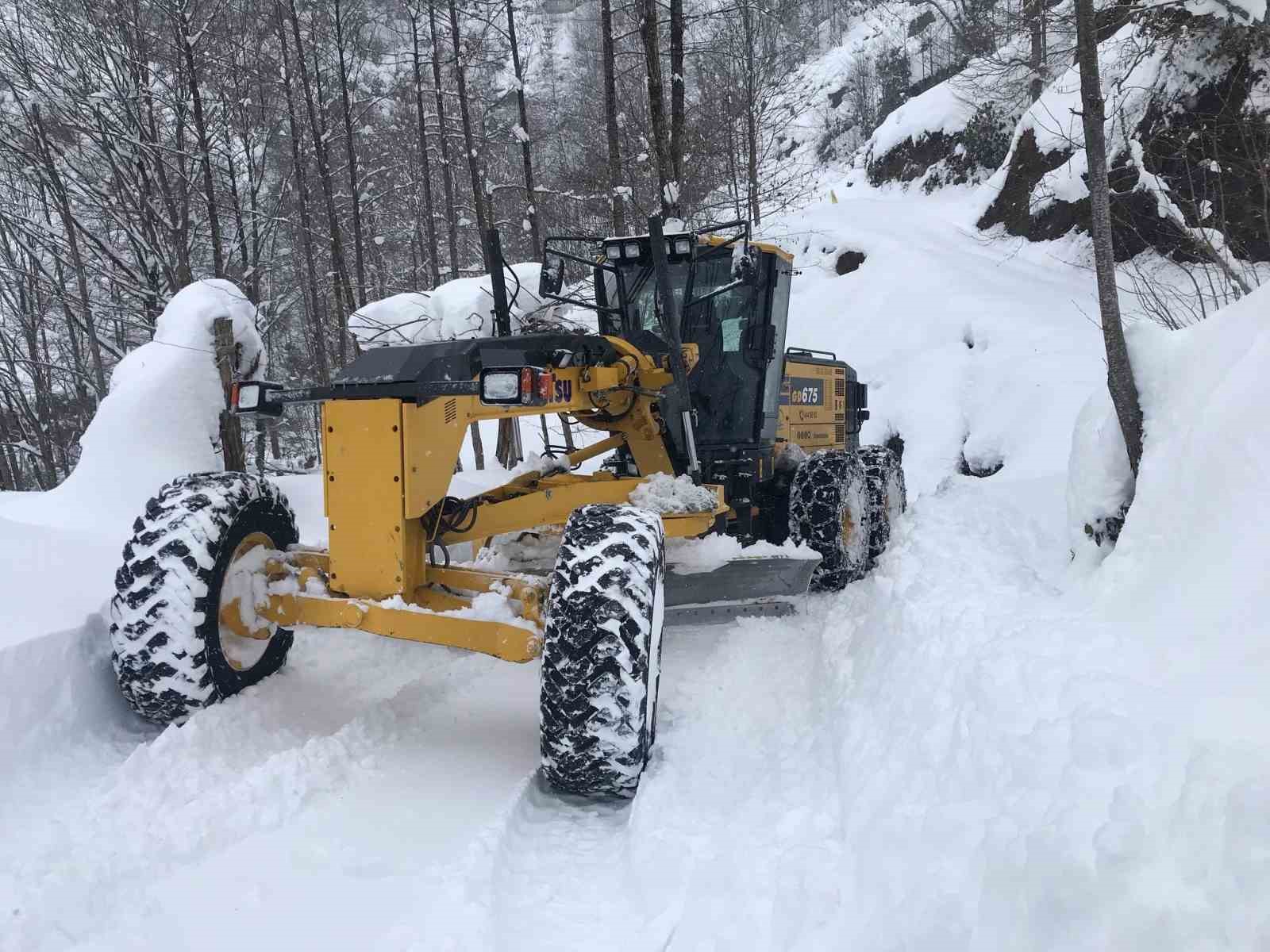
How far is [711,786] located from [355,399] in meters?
2.25

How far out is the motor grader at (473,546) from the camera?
339 centimetres

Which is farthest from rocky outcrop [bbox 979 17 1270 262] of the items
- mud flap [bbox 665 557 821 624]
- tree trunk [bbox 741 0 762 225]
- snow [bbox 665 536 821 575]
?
tree trunk [bbox 741 0 762 225]

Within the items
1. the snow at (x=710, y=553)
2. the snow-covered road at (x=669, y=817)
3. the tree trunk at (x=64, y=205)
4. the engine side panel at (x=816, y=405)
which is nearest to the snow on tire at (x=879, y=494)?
the engine side panel at (x=816, y=405)

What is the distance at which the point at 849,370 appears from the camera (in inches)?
365

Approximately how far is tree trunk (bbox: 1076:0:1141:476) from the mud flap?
218cm

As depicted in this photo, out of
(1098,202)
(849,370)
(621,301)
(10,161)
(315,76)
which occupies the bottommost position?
(849,370)

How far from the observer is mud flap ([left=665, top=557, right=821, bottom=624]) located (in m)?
5.55

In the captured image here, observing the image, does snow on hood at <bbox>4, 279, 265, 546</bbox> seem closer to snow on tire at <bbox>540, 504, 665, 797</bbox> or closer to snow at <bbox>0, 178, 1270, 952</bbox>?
snow at <bbox>0, 178, 1270, 952</bbox>

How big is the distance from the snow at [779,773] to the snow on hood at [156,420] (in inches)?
69.2

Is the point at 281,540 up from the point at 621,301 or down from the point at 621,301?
down

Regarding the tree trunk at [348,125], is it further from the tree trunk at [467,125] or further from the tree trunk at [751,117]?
the tree trunk at [751,117]

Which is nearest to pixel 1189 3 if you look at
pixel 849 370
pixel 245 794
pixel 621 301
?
pixel 849 370

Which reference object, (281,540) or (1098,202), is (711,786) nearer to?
(281,540)

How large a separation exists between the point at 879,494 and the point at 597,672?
467cm
